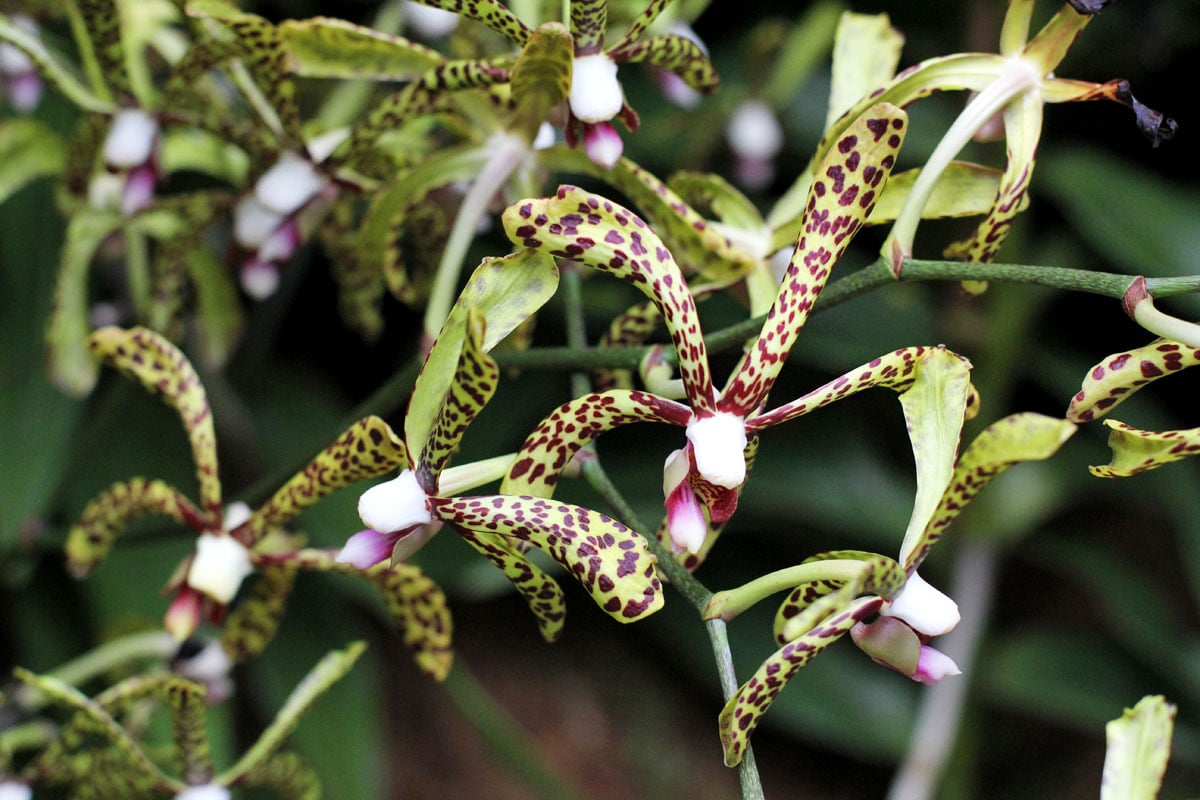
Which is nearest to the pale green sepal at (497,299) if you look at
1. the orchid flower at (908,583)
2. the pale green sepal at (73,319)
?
the orchid flower at (908,583)

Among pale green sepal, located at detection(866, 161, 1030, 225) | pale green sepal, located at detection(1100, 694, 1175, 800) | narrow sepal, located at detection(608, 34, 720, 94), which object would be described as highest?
narrow sepal, located at detection(608, 34, 720, 94)

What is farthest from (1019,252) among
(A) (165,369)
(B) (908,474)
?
(A) (165,369)

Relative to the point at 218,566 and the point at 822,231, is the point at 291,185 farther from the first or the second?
the point at 822,231

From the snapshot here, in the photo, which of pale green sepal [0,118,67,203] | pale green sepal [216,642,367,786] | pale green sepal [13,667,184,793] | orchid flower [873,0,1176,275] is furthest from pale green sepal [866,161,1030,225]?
pale green sepal [0,118,67,203]

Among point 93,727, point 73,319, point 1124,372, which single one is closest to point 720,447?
point 1124,372

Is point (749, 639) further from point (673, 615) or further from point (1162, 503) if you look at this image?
point (1162, 503)

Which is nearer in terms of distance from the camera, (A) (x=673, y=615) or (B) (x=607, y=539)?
(B) (x=607, y=539)

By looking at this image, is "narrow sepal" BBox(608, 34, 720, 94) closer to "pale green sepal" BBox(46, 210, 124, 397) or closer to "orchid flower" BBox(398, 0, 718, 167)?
"orchid flower" BBox(398, 0, 718, 167)
